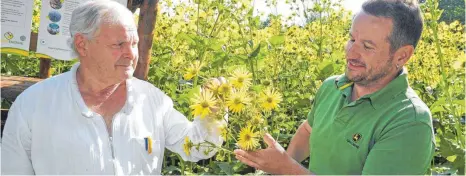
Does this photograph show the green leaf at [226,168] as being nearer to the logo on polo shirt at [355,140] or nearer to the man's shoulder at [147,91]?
the man's shoulder at [147,91]

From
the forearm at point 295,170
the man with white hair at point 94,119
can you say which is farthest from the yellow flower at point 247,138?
the man with white hair at point 94,119

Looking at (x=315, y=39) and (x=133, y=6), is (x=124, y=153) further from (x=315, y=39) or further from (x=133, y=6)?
(x=315, y=39)

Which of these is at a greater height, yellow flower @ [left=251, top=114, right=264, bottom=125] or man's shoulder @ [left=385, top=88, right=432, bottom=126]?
man's shoulder @ [left=385, top=88, right=432, bottom=126]

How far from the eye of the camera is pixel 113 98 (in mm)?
2277

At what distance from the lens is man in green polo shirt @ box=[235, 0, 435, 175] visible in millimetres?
1710

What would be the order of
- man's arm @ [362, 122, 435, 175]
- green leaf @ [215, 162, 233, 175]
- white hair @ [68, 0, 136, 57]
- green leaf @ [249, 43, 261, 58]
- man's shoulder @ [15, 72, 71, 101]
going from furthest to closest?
green leaf @ [249, 43, 261, 58] < green leaf @ [215, 162, 233, 175] < man's shoulder @ [15, 72, 71, 101] < white hair @ [68, 0, 136, 57] < man's arm @ [362, 122, 435, 175]

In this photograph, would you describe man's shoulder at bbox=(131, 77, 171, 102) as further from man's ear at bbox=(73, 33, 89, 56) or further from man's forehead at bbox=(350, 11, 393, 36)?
man's forehead at bbox=(350, 11, 393, 36)

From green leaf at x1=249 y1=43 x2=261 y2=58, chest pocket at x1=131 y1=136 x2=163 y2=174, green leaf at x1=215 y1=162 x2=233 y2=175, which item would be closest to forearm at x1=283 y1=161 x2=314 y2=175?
chest pocket at x1=131 y1=136 x2=163 y2=174

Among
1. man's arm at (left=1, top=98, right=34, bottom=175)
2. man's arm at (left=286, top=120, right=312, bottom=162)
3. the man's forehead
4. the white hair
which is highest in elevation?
the man's forehead

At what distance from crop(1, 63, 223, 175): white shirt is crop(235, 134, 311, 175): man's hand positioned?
39 centimetres

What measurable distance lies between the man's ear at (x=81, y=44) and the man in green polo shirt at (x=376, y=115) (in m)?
0.73

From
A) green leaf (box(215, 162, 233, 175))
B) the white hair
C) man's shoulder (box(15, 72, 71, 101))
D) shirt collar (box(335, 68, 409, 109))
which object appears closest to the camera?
shirt collar (box(335, 68, 409, 109))

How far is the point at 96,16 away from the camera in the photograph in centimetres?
212

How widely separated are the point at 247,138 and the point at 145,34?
149 centimetres
